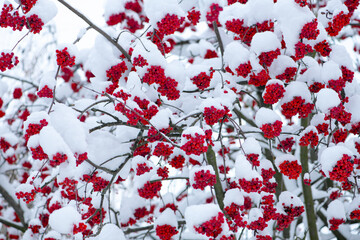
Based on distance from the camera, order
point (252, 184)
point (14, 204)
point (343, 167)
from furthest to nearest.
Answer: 1. point (14, 204)
2. point (343, 167)
3. point (252, 184)

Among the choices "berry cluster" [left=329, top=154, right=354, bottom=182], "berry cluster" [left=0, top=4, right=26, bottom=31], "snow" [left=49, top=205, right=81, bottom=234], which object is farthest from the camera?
"berry cluster" [left=0, top=4, right=26, bottom=31]

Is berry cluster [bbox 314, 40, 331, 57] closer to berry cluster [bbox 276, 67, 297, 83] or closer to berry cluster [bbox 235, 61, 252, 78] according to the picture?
berry cluster [bbox 276, 67, 297, 83]

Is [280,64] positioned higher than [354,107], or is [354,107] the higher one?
[280,64]

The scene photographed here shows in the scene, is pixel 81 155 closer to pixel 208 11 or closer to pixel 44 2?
pixel 44 2

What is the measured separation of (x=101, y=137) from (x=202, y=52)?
2024 millimetres

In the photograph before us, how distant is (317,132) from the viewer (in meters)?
2.43

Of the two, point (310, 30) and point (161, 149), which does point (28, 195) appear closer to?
point (161, 149)

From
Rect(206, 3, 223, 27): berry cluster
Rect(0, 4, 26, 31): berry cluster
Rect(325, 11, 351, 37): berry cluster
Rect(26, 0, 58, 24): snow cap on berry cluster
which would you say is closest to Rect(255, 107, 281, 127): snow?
Rect(325, 11, 351, 37): berry cluster

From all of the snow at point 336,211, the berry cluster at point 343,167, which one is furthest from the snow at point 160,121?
the snow at point 336,211

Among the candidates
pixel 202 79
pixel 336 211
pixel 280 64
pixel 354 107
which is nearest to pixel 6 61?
pixel 202 79

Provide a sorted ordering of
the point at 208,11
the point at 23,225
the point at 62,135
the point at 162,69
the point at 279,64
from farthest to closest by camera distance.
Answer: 1. the point at 23,225
2. the point at 208,11
3. the point at 279,64
4. the point at 162,69
5. the point at 62,135

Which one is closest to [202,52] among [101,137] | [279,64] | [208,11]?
[208,11]

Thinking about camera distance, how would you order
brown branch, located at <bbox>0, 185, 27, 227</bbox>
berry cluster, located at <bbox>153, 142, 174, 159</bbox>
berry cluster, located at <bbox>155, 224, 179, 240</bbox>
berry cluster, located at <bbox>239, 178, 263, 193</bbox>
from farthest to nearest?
1. brown branch, located at <bbox>0, 185, 27, 227</bbox>
2. berry cluster, located at <bbox>155, 224, 179, 240</bbox>
3. berry cluster, located at <bbox>153, 142, 174, 159</bbox>
4. berry cluster, located at <bbox>239, 178, 263, 193</bbox>

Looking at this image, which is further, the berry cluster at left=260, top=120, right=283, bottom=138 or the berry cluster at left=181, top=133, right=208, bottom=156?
the berry cluster at left=260, top=120, right=283, bottom=138
